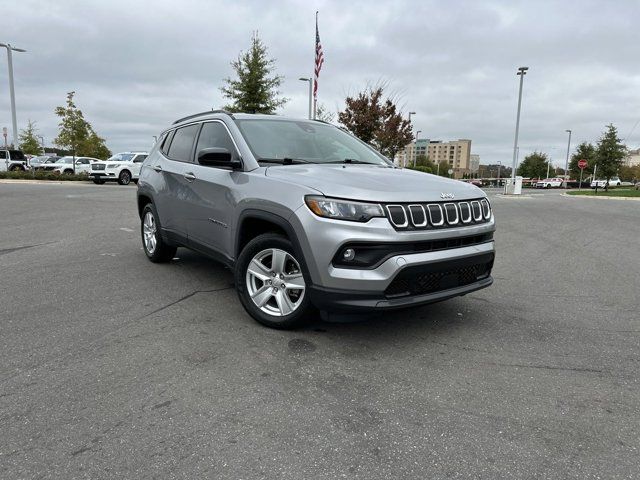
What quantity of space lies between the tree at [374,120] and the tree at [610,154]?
19817 millimetres

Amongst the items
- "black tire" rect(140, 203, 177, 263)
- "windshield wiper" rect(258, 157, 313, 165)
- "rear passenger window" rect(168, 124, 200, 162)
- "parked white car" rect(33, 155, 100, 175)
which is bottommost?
"black tire" rect(140, 203, 177, 263)

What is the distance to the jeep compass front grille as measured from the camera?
3.31 m

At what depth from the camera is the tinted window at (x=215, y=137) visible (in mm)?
4529

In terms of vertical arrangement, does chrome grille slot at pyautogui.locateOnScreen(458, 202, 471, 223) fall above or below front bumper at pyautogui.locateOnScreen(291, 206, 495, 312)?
above

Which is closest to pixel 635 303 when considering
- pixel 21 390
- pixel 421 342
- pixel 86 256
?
pixel 421 342

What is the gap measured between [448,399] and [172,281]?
3.55 metres

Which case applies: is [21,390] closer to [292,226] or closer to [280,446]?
[280,446]

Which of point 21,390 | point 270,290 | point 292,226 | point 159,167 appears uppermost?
point 159,167

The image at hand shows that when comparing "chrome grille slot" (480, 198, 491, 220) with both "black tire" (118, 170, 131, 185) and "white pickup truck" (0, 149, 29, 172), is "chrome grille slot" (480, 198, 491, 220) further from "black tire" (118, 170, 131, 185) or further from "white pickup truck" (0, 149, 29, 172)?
"white pickup truck" (0, 149, 29, 172)

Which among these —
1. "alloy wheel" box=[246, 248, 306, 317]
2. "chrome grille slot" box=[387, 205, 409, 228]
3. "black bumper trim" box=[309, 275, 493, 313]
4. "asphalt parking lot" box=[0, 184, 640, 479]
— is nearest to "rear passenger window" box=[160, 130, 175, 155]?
"asphalt parking lot" box=[0, 184, 640, 479]

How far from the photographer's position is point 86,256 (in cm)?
674

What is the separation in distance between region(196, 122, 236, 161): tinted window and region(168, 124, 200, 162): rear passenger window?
8.9 inches

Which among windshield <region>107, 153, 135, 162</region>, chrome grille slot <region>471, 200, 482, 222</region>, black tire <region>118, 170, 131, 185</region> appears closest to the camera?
chrome grille slot <region>471, 200, 482, 222</region>

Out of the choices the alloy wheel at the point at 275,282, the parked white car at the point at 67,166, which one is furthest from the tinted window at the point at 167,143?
the parked white car at the point at 67,166
